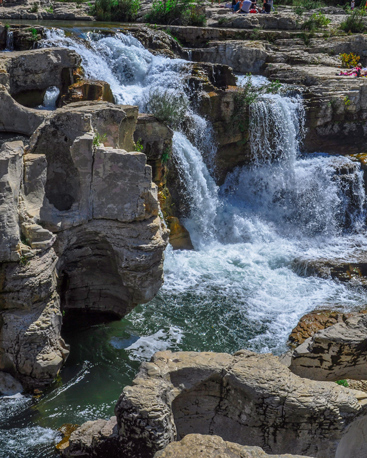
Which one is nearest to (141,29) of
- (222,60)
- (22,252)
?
(222,60)

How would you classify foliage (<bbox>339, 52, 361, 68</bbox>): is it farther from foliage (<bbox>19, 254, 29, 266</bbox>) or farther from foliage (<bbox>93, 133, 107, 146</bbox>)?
foliage (<bbox>19, 254, 29, 266</bbox>)

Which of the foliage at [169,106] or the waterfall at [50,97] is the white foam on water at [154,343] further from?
the waterfall at [50,97]

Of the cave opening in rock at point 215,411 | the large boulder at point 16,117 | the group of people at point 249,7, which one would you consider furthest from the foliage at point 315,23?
the cave opening in rock at point 215,411

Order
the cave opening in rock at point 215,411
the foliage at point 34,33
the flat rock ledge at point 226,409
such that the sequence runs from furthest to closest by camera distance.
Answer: the foliage at point 34,33 → the cave opening in rock at point 215,411 → the flat rock ledge at point 226,409

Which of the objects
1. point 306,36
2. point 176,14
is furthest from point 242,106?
point 306,36

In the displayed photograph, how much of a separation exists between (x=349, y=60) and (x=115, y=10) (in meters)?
7.95

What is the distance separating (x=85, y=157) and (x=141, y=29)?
379 inches

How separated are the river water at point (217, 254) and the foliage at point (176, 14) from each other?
4402 millimetres

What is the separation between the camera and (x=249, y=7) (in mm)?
19922

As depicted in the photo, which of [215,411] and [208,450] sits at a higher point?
[208,450]

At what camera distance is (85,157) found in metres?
6.67

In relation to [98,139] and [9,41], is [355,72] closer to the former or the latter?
[9,41]

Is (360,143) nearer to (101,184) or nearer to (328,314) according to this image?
(328,314)

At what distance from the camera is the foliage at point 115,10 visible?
18.1 metres
